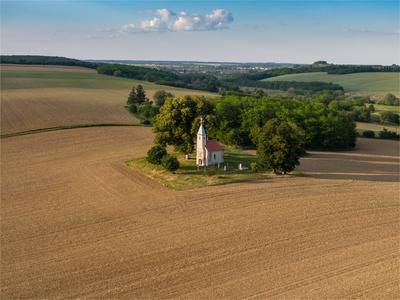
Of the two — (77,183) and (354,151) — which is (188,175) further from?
(354,151)

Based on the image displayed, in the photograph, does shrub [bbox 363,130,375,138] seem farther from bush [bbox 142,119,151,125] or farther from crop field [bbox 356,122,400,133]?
bush [bbox 142,119,151,125]

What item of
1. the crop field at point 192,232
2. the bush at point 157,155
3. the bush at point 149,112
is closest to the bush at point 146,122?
the bush at point 149,112

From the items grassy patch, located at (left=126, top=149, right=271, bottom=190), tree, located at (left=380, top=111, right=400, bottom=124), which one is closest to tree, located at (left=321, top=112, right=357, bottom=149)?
grassy patch, located at (left=126, top=149, right=271, bottom=190)

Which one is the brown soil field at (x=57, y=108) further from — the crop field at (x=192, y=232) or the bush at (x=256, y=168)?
the bush at (x=256, y=168)

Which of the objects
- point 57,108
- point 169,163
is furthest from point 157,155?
point 57,108

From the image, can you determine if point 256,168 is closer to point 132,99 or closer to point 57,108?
point 57,108
